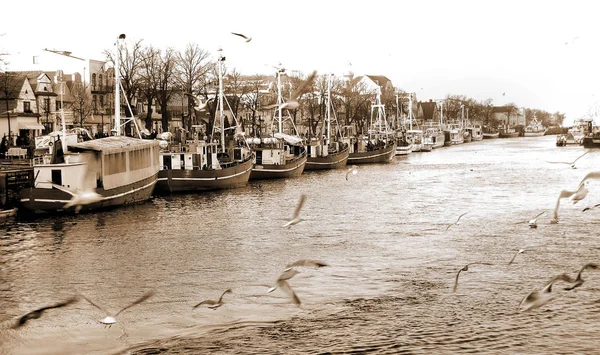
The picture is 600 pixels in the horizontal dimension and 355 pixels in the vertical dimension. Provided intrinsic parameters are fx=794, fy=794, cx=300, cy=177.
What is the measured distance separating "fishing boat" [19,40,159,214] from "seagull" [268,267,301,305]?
14.4 metres

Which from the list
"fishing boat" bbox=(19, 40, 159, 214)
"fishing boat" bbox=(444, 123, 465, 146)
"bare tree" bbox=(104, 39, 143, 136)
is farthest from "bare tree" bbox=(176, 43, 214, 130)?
"fishing boat" bbox=(444, 123, 465, 146)

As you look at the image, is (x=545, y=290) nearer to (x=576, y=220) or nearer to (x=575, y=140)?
(x=576, y=220)

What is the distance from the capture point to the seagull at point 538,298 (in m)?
17.9

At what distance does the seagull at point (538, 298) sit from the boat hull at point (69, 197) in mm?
21362

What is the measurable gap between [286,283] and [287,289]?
2.72 ft

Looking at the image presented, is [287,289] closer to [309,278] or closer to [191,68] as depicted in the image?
[309,278]

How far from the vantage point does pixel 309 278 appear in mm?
20875

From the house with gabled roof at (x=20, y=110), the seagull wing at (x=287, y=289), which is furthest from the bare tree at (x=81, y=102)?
the seagull wing at (x=287, y=289)

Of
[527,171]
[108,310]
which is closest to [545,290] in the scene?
[108,310]

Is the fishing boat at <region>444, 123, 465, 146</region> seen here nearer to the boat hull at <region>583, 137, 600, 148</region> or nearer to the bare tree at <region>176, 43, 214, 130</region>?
the boat hull at <region>583, 137, 600, 148</region>

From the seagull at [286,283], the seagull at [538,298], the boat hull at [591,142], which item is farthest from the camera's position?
the boat hull at [591,142]

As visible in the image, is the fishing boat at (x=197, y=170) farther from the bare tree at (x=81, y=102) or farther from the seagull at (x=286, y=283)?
the bare tree at (x=81, y=102)

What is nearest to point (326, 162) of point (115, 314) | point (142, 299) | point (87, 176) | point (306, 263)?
point (87, 176)

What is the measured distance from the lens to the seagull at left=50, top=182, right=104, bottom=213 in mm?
33875
